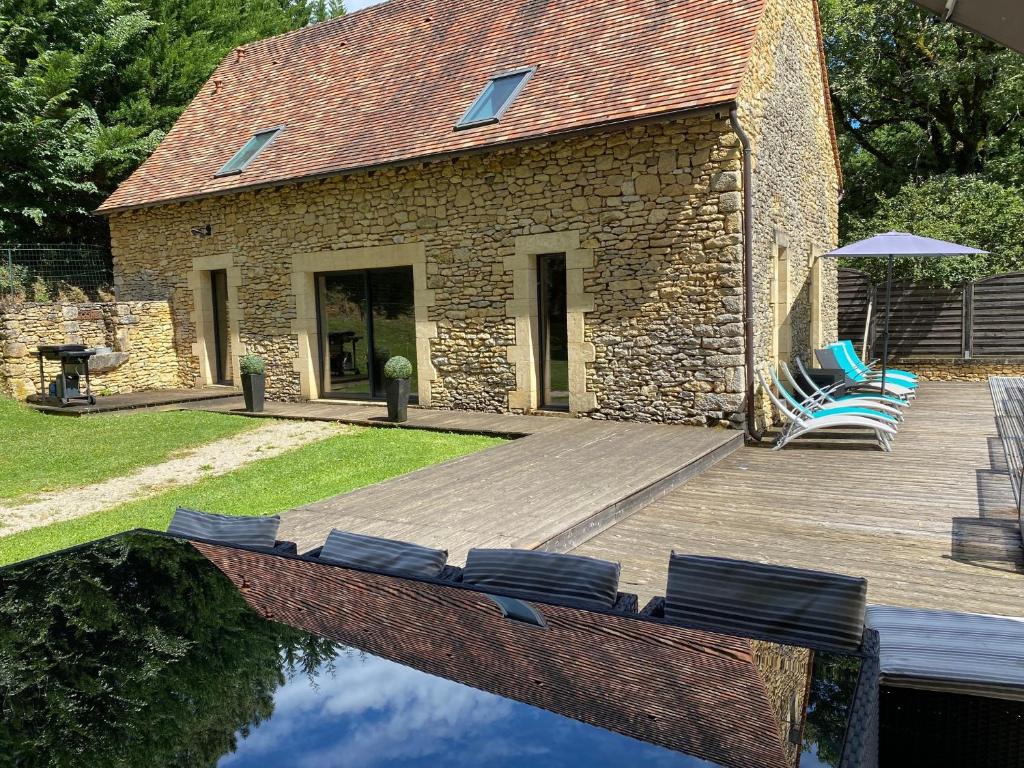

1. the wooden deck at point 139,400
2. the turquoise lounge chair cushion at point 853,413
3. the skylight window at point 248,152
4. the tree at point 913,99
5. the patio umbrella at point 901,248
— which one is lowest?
the wooden deck at point 139,400

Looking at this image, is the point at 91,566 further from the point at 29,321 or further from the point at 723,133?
the point at 29,321

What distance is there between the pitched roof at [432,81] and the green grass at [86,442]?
13.5 feet

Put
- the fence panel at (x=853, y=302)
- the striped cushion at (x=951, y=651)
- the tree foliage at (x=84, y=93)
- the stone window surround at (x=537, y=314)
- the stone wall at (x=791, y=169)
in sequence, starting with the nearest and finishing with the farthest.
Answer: the striped cushion at (x=951, y=651), the stone wall at (x=791, y=169), the stone window surround at (x=537, y=314), the fence panel at (x=853, y=302), the tree foliage at (x=84, y=93)

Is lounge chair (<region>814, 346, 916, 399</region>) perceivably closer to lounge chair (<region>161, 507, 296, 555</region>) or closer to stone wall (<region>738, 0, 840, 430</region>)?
stone wall (<region>738, 0, 840, 430</region>)

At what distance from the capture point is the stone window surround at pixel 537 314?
991 cm

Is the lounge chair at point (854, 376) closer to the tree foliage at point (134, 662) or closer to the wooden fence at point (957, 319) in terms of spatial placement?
the wooden fence at point (957, 319)

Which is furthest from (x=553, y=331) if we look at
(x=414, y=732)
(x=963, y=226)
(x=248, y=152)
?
(x=963, y=226)

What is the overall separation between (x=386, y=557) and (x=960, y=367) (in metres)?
14.8

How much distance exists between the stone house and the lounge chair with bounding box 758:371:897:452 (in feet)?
1.93

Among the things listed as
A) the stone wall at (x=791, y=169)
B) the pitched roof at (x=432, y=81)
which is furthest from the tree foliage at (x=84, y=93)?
the stone wall at (x=791, y=169)

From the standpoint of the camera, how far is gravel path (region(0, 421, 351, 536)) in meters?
6.62

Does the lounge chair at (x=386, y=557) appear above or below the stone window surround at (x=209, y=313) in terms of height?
below

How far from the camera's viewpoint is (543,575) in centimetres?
259

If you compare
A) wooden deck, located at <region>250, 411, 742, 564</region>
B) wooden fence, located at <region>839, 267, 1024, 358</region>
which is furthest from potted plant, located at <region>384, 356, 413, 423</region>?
wooden fence, located at <region>839, 267, 1024, 358</region>
